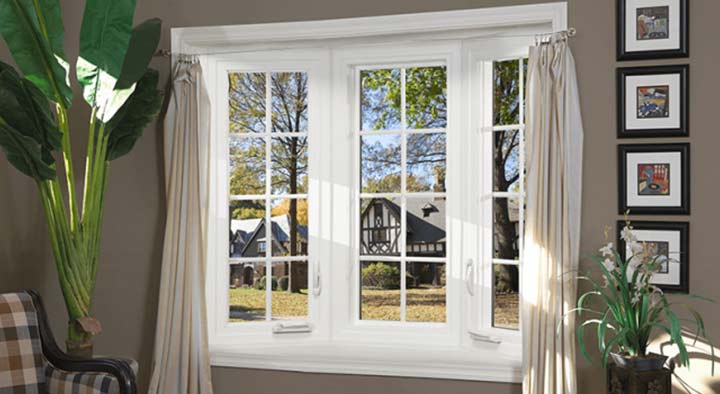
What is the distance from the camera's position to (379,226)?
Answer: 12.2 feet

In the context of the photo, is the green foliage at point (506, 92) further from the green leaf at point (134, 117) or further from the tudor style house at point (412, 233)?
the green leaf at point (134, 117)

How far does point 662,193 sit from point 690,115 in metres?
0.38

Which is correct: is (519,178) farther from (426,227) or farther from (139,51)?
(139,51)

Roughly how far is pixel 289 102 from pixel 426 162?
0.85 meters

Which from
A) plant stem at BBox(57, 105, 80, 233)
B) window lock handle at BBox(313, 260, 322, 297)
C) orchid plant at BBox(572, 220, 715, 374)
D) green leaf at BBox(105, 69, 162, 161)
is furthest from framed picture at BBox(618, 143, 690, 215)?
plant stem at BBox(57, 105, 80, 233)

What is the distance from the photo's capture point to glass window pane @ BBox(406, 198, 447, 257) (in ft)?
12.0

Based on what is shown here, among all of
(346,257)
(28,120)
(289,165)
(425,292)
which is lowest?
(425,292)

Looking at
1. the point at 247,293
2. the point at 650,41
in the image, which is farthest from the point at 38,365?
the point at 650,41

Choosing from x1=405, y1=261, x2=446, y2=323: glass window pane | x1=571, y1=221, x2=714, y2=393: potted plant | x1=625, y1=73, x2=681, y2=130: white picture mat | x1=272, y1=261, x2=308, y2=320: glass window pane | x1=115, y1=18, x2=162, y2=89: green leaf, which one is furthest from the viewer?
A: x1=272, y1=261, x2=308, y2=320: glass window pane

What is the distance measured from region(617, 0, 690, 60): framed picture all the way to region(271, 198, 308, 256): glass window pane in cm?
185

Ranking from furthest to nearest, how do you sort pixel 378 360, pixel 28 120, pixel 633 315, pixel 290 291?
pixel 290 291, pixel 378 360, pixel 28 120, pixel 633 315

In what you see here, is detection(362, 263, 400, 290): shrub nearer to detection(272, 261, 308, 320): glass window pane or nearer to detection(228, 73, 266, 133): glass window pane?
detection(272, 261, 308, 320): glass window pane

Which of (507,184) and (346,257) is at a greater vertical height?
(507,184)

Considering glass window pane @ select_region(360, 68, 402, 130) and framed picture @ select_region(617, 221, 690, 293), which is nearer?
framed picture @ select_region(617, 221, 690, 293)
